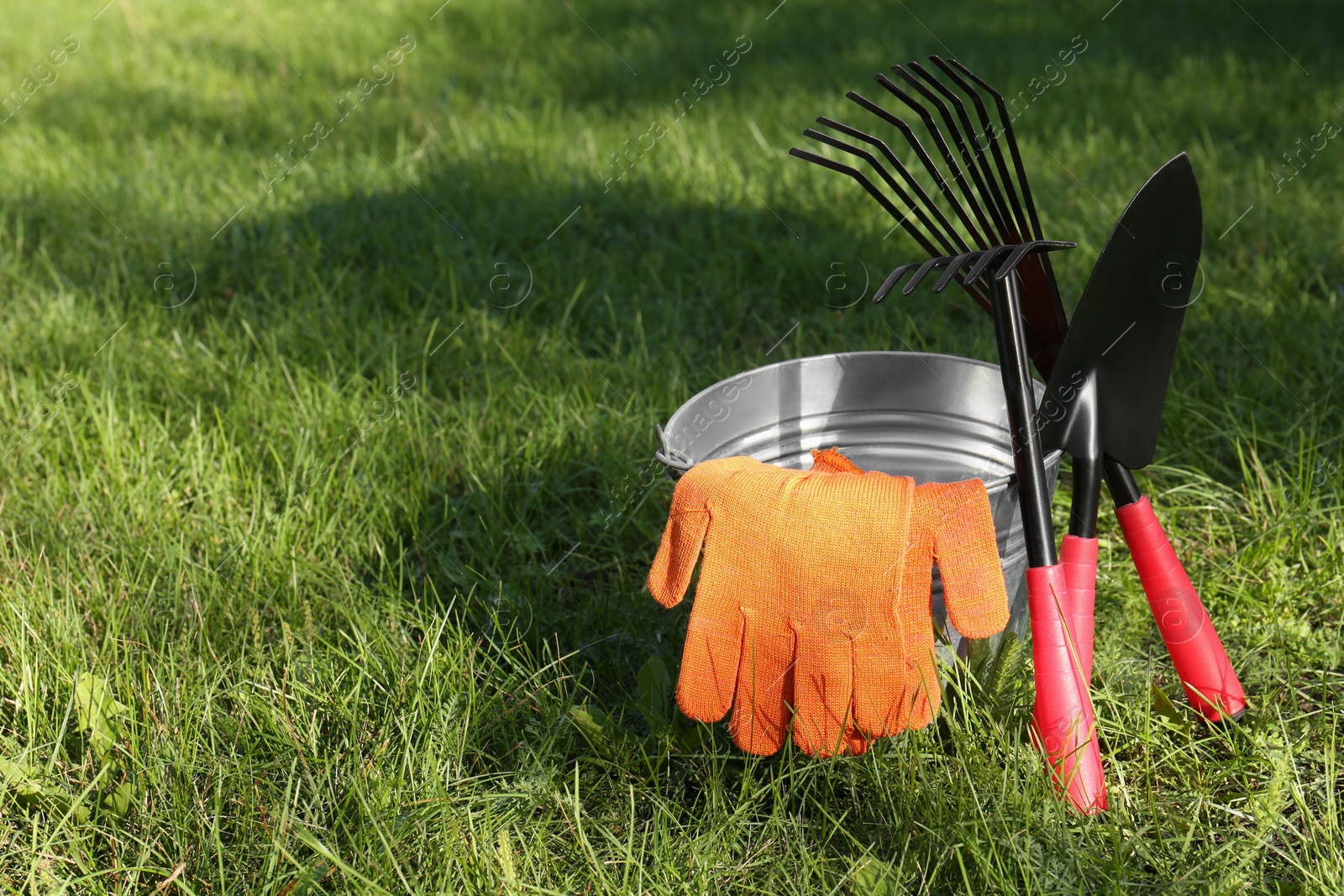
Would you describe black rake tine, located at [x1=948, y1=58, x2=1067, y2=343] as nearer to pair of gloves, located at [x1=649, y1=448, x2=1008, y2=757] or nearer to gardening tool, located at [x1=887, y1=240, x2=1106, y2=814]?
gardening tool, located at [x1=887, y1=240, x2=1106, y2=814]

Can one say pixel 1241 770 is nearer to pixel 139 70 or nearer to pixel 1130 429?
pixel 1130 429

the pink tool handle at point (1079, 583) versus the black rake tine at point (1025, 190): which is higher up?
the black rake tine at point (1025, 190)

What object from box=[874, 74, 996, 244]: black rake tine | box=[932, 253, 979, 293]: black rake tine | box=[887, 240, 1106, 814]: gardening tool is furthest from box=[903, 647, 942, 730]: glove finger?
box=[874, 74, 996, 244]: black rake tine

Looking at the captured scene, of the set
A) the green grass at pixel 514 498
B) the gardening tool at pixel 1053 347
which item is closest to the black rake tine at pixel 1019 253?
the gardening tool at pixel 1053 347

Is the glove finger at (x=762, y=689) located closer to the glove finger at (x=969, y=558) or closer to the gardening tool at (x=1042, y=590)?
A: the glove finger at (x=969, y=558)

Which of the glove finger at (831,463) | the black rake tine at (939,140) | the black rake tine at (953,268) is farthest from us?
the glove finger at (831,463)

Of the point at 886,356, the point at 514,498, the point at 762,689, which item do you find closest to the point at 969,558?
the point at 762,689

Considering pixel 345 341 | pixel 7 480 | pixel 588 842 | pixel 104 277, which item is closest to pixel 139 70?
pixel 104 277

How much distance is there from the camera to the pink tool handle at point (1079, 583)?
1.33 m

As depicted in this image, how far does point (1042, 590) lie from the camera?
1.25m

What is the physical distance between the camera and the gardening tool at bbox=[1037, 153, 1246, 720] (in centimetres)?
129

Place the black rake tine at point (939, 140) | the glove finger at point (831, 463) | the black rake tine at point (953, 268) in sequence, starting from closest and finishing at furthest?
the black rake tine at point (953, 268)
the black rake tine at point (939, 140)
the glove finger at point (831, 463)

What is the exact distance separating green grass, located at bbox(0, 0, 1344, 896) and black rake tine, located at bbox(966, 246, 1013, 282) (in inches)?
24.0

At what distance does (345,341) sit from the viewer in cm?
266
